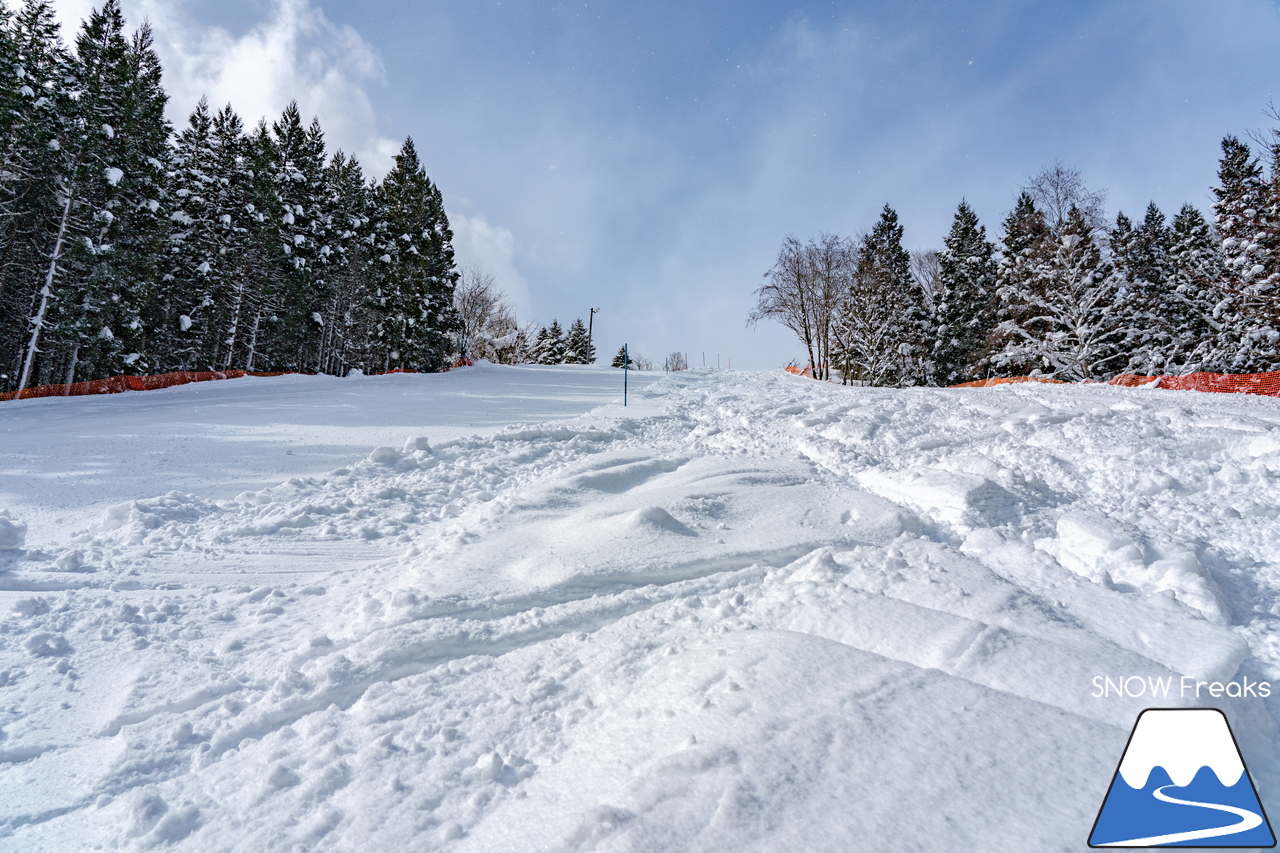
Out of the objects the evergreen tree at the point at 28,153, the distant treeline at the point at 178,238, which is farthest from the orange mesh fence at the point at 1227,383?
the evergreen tree at the point at 28,153

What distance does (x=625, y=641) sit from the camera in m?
3.15

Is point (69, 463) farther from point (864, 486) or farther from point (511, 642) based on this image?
point (864, 486)

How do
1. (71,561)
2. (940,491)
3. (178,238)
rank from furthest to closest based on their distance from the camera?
1. (178,238)
2. (940,491)
3. (71,561)

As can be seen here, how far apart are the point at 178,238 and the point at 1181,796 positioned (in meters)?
33.0

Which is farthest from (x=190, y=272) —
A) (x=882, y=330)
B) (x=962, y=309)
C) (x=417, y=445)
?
(x=962, y=309)

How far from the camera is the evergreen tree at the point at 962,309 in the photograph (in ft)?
100

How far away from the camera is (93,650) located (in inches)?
120

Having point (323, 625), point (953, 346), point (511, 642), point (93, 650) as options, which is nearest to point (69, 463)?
point (93, 650)

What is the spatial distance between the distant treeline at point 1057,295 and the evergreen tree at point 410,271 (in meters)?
20.6

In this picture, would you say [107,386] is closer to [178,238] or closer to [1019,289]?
[178,238]

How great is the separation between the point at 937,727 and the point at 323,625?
3533 mm

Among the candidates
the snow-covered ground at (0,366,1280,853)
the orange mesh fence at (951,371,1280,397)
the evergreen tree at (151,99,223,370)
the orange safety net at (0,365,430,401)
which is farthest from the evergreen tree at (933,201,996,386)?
the evergreen tree at (151,99,223,370)

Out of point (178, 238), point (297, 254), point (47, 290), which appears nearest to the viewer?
point (47, 290)

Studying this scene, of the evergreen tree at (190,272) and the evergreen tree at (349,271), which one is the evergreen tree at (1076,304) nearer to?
the evergreen tree at (349,271)
